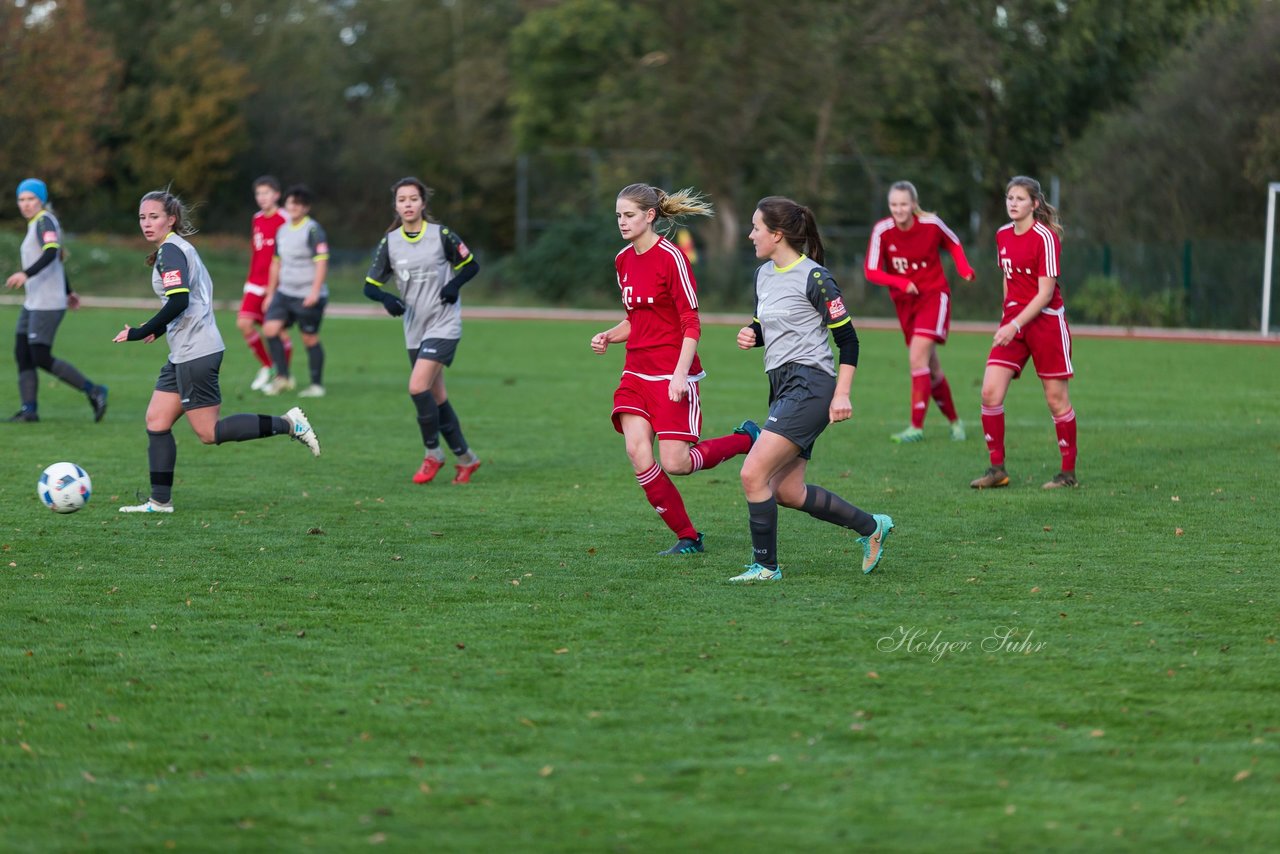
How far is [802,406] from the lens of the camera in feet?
22.0

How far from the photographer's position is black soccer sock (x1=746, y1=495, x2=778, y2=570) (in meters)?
6.75

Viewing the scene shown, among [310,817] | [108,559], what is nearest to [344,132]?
[108,559]

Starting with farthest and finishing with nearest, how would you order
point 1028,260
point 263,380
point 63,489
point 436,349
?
1. point 263,380
2. point 436,349
3. point 1028,260
4. point 63,489

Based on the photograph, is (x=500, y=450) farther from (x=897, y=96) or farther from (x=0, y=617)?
(x=897, y=96)

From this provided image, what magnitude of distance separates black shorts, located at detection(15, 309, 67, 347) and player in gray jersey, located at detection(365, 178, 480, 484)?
4024mm

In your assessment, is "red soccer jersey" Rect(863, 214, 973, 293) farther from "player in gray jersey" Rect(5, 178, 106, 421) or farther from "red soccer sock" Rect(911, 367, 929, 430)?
"player in gray jersey" Rect(5, 178, 106, 421)

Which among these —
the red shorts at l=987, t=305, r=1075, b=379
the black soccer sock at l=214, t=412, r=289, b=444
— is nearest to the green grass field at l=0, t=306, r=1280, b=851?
the black soccer sock at l=214, t=412, r=289, b=444

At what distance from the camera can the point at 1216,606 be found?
633 cm

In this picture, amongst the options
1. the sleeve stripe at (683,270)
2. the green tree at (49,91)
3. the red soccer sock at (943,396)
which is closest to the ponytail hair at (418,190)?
the sleeve stripe at (683,270)

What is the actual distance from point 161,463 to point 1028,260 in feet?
17.7

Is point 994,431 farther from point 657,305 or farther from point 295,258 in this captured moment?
point 295,258

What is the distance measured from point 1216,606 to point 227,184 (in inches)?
2018

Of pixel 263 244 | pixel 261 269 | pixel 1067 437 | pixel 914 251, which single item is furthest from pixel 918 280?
pixel 261 269

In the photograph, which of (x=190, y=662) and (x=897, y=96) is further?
(x=897, y=96)
